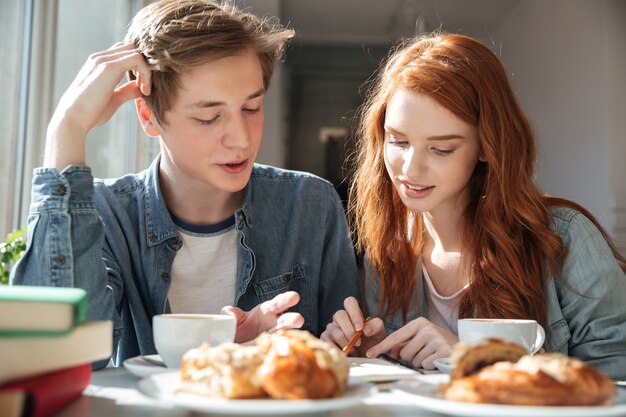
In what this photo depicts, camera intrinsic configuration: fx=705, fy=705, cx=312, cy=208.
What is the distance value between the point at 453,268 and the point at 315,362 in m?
0.94

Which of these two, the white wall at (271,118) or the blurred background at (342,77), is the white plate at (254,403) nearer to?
the blurred background at (342,77)

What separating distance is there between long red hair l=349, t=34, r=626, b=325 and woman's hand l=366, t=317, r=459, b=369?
29cm

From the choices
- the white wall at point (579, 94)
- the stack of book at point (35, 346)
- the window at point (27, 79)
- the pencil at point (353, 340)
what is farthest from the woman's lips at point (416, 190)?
the white wall at point (579, 94)

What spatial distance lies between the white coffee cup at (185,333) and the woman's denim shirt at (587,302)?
2.30ft

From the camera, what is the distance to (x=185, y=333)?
0.81 m

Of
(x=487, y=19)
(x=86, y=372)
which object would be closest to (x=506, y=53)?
(x=487, y=19)

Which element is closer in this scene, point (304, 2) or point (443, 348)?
point (443, 348)

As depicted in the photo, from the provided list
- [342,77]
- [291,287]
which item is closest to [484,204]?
[291,287]

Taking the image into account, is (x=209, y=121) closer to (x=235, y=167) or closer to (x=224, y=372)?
(x=235, y=167)

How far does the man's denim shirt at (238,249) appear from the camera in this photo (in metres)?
1.16

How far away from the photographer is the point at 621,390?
28.5 inches

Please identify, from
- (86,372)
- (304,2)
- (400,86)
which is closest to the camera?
(86,372)

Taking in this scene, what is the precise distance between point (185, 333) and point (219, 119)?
0.67 metres

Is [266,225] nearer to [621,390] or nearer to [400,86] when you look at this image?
[400,86]
